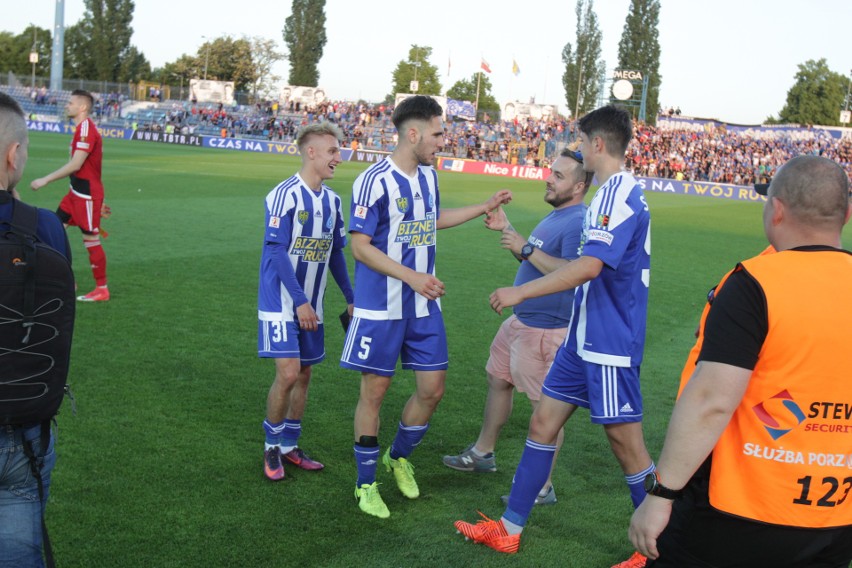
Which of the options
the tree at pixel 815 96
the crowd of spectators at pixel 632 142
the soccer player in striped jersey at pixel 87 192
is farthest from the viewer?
the tree at pixel 815 96

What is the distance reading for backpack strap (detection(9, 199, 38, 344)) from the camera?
230 cm

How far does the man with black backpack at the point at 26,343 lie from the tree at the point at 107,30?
283ft

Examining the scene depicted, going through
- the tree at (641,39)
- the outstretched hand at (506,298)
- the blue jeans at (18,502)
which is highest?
the tree at (641,39)

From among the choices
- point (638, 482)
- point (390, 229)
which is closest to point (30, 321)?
point (390, 229)

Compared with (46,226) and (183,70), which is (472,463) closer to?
(46,226)

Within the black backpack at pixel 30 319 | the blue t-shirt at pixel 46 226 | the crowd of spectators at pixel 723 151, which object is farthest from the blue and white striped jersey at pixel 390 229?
the crowd of spectators at pixel 723 151

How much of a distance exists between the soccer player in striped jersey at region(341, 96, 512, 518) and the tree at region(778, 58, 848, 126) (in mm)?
100574

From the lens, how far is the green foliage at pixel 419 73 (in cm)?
10931

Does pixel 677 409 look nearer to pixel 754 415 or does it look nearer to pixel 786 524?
pixel 754 415

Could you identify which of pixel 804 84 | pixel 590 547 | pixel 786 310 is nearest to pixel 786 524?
pixel 786 310

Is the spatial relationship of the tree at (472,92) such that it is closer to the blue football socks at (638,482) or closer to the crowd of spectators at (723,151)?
the crowd of spectators at (723,151)

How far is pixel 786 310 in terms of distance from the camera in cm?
218

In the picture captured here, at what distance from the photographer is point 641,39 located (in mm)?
74312

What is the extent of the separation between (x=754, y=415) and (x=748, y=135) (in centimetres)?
5152
